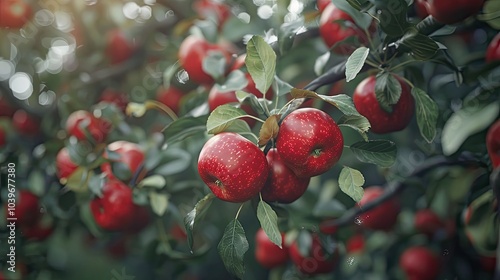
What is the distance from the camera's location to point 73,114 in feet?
5.19

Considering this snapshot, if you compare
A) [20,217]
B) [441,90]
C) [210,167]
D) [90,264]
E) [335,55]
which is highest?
[210,167]

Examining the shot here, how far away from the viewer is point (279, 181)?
0.87 metres

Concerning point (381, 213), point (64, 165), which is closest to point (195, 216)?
point (64, 165)

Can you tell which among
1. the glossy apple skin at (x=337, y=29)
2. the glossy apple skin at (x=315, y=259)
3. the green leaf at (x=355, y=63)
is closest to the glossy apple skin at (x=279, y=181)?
the green leaf at (x=355, y=63)

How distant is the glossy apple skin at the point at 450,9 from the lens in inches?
35.6

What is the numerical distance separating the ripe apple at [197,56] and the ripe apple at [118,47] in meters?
0.50

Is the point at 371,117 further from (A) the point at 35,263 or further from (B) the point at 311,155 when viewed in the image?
(A) the point at 35,263

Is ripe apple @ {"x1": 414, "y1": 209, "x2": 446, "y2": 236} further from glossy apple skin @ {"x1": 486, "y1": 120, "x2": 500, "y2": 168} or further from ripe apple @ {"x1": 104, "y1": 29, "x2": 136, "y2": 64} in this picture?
ripe apple @ {"x1": 104, "y1": 29, "x2": 136, "y2": 64}

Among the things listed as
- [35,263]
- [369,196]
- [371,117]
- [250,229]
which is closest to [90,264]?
[35,263]

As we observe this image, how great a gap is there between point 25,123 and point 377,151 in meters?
1.35

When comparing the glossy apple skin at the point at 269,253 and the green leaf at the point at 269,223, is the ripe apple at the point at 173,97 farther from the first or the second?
the green leaf at the point at 269,223

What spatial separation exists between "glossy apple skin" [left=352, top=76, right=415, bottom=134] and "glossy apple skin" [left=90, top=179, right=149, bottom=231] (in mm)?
616

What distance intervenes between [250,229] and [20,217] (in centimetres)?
74

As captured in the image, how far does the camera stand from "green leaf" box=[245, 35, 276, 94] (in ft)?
2.81
